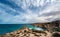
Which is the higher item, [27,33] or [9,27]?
[9,27]

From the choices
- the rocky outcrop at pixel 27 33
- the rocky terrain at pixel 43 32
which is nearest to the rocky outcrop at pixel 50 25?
the rocky terrain at pixel 43 32

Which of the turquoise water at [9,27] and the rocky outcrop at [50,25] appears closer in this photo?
Result: the turquoise water at [9,27]

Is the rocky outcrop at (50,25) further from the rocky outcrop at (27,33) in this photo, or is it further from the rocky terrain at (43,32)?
the rocky outcrop at (27,33)

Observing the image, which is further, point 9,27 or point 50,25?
point 50,25

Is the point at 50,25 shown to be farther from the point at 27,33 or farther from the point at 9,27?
the point at 9,27

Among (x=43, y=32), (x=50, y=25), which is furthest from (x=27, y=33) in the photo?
→ (x=50, y=25)

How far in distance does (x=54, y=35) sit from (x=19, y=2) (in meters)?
0.82

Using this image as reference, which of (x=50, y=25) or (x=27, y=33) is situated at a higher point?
(x=50, y=25)

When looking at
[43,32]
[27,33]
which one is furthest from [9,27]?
[43,32]

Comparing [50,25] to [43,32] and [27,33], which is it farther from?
[27,33]

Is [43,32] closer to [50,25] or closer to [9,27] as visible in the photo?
[50,25]

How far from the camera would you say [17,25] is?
6.73 feet

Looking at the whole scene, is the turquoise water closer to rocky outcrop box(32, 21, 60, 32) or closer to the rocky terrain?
the rocky terrain

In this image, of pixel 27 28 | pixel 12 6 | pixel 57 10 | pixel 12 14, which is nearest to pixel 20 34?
pixel 27 28
